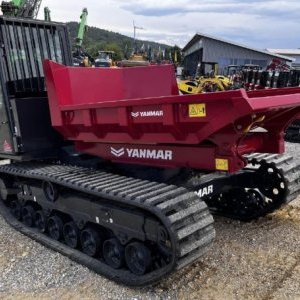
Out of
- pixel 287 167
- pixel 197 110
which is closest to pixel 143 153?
pixel 197 110

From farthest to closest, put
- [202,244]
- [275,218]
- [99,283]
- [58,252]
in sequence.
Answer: [275,218] → [58,252] → [99,283] → [202,244]

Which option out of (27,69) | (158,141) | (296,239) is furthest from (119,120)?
(296,239)

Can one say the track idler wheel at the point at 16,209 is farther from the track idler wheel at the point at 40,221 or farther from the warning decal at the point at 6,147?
the warning decal at the point at 6,147

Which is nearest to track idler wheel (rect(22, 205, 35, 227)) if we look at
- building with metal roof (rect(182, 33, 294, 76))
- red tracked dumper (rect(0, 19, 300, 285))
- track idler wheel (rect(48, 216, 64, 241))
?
red tracked dumper (rect(0, 19, 300, 285))

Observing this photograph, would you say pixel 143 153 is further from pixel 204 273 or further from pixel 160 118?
pixel 204 273

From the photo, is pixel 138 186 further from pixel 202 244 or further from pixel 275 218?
pixel 275 218

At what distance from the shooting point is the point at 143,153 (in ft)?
15.8

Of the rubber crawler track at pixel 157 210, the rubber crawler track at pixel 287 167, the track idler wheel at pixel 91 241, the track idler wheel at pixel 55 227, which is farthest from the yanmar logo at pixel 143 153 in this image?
the rubber crawler track at pixel 287 167

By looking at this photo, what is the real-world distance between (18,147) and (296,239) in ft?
10.9

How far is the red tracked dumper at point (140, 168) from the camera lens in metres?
3.93

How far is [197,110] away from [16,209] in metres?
3.20

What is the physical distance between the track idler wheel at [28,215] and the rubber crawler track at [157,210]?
2.79 ft

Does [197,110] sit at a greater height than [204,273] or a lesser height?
greater

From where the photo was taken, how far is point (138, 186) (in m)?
4.35
